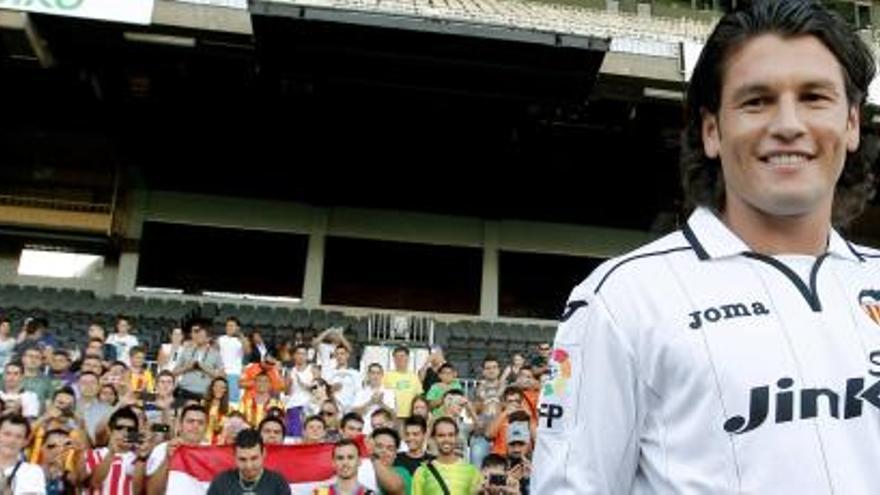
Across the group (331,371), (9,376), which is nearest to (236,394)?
(331,371)

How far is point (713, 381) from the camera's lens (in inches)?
57.6

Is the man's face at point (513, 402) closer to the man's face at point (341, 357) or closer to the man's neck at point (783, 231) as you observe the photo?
the man's face at point (341, 357)

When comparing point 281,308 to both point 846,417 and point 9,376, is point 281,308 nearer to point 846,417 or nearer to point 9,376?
point 9,376

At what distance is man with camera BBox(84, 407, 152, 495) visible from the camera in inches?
297

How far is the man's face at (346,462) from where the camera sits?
720cm

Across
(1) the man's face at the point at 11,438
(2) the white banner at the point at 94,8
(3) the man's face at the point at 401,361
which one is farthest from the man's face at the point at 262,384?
(2) the white banner at the point at 94,8

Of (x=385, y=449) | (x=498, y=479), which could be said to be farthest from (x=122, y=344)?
(x=498, y=479)

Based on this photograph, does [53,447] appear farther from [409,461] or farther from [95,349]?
[95,349]

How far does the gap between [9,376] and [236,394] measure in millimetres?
2396

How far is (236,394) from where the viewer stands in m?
11.0

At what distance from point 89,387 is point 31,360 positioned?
1387mm

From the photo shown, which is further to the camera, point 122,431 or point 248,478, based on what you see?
point 122,431

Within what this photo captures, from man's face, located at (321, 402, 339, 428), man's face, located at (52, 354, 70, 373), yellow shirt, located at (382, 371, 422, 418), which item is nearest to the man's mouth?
man's face, located at (321, 402, 339, 428)

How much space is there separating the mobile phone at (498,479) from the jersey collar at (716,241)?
5839 millimetres
